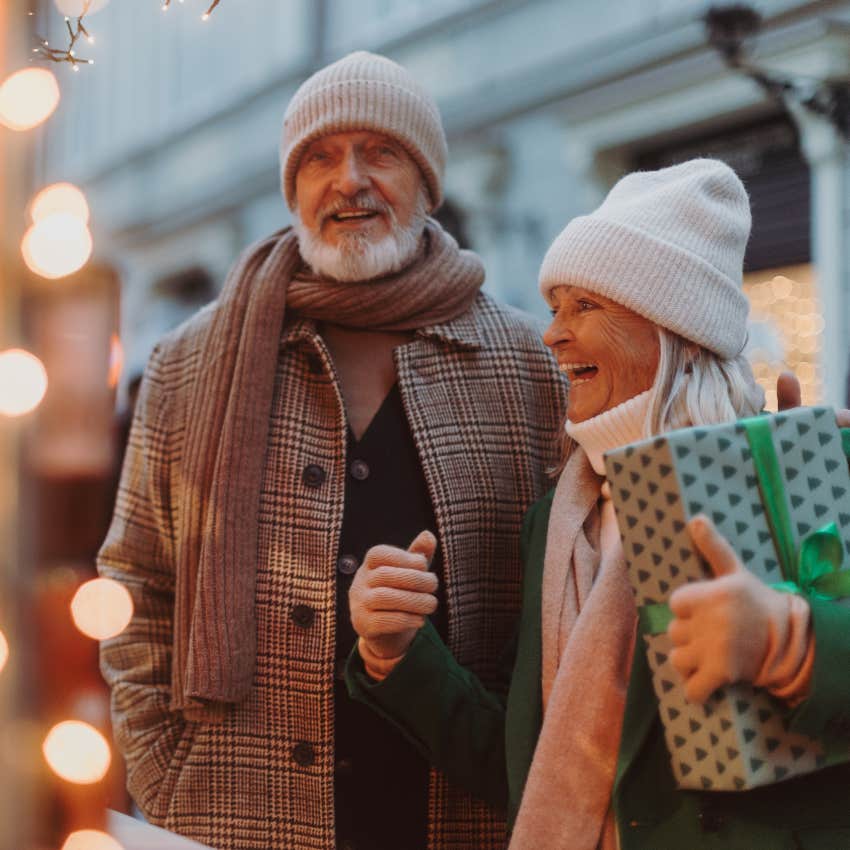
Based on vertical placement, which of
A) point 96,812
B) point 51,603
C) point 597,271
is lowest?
point 96,812

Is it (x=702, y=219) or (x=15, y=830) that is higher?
(x=702, y=219)

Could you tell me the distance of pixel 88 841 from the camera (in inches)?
42.6

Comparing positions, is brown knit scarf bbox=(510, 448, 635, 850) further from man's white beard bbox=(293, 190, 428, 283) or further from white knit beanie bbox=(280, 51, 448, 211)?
white knit beanie bbox=(280, 51, 448, 211)

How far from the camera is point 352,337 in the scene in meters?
2.43

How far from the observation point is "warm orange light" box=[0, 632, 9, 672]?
Answer: 0.94 m

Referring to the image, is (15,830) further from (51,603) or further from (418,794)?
(418,794)

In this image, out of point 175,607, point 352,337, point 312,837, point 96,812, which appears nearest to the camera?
point 96,812

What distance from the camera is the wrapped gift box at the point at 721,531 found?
4.22 ft

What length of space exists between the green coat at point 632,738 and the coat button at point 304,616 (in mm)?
313

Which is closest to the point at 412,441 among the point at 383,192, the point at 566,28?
the point at 383,192

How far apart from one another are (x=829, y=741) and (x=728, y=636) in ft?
0.80

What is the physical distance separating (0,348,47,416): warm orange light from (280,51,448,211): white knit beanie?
5.00 feet

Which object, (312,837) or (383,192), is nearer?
(312,837)

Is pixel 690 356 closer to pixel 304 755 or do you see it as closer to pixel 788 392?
pixel 788 392
